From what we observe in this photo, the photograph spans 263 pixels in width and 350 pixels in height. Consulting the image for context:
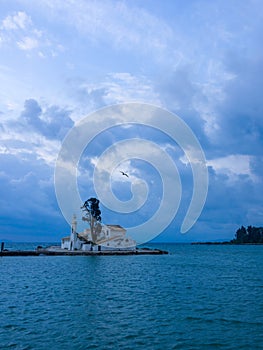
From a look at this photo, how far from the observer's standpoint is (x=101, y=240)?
93.2 metres

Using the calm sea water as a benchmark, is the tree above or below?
above

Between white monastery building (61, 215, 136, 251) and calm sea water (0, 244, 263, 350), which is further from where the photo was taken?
white monastery building (61, 215, 136, 251)

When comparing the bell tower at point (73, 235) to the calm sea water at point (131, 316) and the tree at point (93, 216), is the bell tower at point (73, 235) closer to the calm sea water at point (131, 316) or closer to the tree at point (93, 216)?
the tree at point (93, 216)

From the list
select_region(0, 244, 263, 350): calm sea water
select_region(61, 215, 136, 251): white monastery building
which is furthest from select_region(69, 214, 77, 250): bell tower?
select_region(0, 244, 263, 350): calm sea water

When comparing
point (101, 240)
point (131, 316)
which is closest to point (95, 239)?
point (101, 240)

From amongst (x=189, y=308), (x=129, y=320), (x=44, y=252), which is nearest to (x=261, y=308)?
(x=189, y=308)

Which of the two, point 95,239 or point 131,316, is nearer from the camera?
point 131,316

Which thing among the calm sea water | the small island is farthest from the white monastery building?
the calm sea water

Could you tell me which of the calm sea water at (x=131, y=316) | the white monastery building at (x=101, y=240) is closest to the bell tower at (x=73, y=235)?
the white monastery building at (x=101, y=240)

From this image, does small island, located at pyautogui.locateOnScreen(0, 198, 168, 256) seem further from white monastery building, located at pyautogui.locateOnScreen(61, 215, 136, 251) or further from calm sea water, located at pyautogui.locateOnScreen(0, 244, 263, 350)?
calm sea water, located at pyautogui.locateOnScreen(0, 244, 263, 350)

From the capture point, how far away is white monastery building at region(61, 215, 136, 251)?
300 feet

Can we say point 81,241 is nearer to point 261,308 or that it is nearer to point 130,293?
point 130,293

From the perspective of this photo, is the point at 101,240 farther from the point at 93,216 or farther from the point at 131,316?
the point at 131,316

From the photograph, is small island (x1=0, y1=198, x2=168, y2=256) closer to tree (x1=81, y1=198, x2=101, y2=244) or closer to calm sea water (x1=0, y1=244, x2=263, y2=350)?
tree (x1=81, y1=198, x2=101, y2=244)
